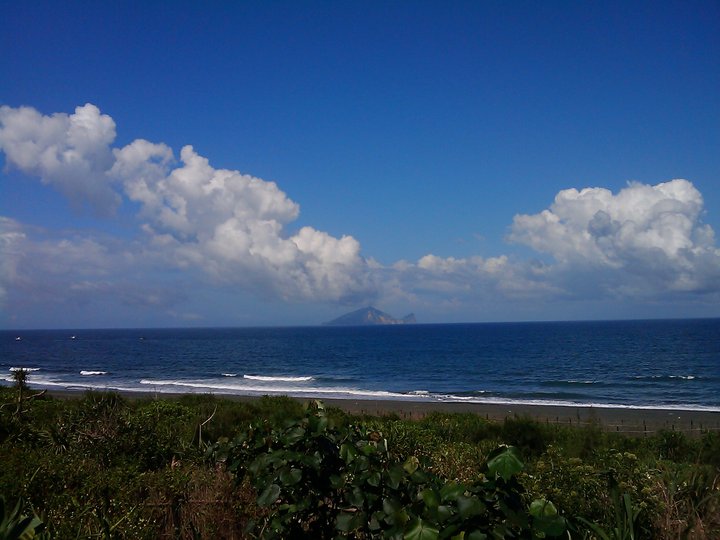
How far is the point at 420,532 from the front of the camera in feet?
9.12

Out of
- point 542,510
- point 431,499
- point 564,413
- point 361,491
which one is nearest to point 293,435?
point 361,491

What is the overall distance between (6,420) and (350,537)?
16.3 feet

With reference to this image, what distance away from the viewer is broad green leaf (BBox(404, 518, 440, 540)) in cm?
275

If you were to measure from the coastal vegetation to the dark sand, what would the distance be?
67.7 ft

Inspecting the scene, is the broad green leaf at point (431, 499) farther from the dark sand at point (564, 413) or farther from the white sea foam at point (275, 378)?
the white sea foam at point (275, 378)

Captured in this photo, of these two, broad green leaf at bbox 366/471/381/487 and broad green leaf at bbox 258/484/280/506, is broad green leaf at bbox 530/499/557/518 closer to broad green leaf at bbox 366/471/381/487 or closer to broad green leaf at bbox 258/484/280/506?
broad green leaf at bbox 366/471/381/487

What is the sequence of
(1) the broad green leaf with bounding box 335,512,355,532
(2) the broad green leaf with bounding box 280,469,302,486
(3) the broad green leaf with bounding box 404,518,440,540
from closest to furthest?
(3) the broad green leaf with bounding box 404,518,440,540 < (1) the broad green leaf with bounding box 335,512,355,532 < (2) the broad green leaf with bounding box 280,469,302,486

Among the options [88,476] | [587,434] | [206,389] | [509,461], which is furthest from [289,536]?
[206,389]

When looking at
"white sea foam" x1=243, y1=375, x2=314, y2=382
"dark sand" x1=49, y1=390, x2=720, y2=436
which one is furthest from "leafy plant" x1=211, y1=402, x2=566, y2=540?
"white sea foam" x1=243, y1=375, x2=314, y2=382

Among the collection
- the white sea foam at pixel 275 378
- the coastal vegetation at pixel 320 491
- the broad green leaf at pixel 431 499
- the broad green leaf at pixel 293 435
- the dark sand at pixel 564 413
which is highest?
the broad green leaf at pixel 293 435

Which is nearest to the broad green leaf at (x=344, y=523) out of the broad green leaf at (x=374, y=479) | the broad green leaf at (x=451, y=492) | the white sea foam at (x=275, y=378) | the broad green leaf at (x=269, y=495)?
the broad green leaf at (x=374, y=479)

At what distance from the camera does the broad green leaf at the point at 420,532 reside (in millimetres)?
2748

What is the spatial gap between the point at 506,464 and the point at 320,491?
3.73ft

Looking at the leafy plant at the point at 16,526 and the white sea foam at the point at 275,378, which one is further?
the white sea foam at the point at 275,378
